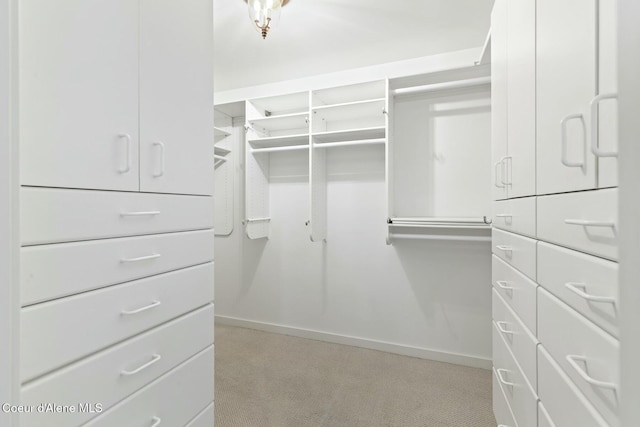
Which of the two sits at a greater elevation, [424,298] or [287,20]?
[287,20]

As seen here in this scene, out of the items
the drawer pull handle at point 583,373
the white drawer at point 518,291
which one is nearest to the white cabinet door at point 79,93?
the drawer pull handle at point 583,373

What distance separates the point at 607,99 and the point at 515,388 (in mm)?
1144

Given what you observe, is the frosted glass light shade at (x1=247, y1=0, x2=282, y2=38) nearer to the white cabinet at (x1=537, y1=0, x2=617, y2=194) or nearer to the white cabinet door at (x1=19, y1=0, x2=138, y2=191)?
the white cabinet door at (x1=19, y1=0, x2=138, y2=191)

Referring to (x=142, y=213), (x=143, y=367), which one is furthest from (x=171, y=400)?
(x=142, y=213)

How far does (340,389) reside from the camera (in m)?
2.05

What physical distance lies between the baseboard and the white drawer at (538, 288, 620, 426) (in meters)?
1.70

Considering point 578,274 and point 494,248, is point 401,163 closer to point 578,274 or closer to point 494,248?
point 494,248

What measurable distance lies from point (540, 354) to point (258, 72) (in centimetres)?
281

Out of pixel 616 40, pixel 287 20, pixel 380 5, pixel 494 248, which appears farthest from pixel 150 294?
pixel 380 5

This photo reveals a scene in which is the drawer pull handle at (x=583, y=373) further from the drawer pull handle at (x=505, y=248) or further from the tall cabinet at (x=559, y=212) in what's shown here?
the drawer pull handle at (x=505, y=248)

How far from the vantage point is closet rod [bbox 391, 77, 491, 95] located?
2.20 metres

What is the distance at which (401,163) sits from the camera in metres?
2.54

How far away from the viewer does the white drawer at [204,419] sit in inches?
47.0

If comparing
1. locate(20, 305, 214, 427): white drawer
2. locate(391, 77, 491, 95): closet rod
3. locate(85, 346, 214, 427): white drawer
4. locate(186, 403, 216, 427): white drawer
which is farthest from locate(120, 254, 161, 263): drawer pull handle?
locate(391, 77, 491, 95): closet rod
